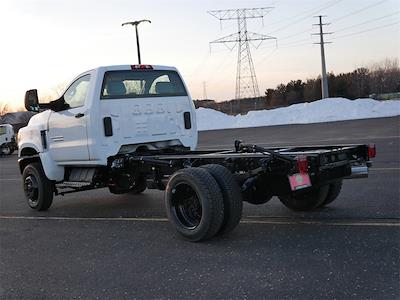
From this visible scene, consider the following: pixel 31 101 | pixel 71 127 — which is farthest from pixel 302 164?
pixel 31 101

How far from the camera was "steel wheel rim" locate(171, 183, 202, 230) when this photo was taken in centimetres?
638

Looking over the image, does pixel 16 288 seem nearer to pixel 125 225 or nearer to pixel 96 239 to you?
pixel 96 239

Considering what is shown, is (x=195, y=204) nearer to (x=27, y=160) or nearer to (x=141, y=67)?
(x=141, y=67)

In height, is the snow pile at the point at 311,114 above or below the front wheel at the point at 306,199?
above

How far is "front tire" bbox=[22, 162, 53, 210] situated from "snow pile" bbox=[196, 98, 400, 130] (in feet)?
105

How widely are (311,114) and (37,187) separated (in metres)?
35.4

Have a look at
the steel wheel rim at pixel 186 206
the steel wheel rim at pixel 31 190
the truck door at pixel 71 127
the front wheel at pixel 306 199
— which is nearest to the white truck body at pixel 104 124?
the truck door at pixel 71 127

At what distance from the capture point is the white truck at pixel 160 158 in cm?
604

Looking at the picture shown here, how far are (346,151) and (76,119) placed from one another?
3.89 metres

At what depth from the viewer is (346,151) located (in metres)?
6.38

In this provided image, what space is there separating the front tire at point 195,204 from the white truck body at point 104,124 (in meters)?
1.74

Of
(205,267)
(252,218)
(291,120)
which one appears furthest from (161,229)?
(291,120)

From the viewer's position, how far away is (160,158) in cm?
725

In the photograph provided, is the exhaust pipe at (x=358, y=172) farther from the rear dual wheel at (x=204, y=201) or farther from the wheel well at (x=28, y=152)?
the wheel well at (x=28, y=152)
